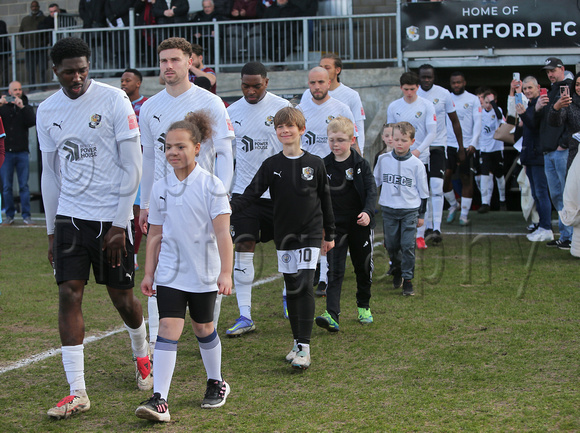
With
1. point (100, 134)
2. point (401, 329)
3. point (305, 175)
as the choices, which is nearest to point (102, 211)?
point (100, 134)

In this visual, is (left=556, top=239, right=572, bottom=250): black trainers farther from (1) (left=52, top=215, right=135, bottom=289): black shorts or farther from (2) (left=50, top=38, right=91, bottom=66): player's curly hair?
(2) (left=50, top=38, right=91, bottom=66): player's curly hair

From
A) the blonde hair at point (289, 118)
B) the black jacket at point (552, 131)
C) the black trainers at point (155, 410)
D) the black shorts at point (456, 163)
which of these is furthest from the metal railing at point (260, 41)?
the black trainers at point (155, 410)

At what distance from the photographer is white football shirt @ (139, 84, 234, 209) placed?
202 inches

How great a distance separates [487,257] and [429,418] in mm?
5600

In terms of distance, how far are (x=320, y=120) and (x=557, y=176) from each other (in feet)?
13.9

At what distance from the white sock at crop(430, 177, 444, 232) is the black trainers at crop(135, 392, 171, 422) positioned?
277 inches

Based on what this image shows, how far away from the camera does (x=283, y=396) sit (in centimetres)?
455

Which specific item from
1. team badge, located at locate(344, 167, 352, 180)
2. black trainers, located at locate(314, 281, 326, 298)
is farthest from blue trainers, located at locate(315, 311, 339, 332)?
black trainers, located at locate(314, 281, 326, 298)

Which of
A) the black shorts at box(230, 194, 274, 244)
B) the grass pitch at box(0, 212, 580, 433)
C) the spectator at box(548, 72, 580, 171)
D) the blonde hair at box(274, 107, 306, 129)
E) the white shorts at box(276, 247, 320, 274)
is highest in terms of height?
the spectator at box(548, 72, 580, 171)

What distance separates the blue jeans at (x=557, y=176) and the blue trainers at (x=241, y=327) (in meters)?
5.29

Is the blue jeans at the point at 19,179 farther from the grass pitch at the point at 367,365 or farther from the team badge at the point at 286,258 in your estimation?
the team badge at the point at 286,258

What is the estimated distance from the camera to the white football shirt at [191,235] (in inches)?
168

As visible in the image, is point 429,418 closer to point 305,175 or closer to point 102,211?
point 305,175

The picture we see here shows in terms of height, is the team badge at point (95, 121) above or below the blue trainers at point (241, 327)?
above
